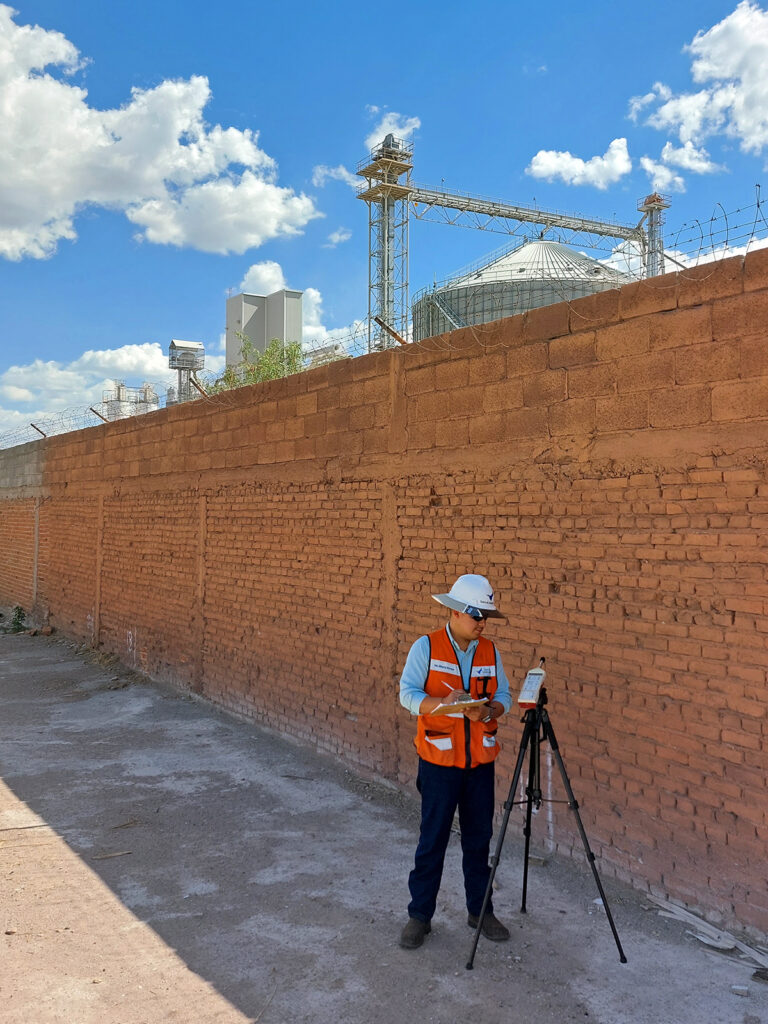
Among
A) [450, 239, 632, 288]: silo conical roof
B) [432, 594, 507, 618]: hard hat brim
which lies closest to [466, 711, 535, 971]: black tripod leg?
[432, 594, 507, 618]: hard hat brim

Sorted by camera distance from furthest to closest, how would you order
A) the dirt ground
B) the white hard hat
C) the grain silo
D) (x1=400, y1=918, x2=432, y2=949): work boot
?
the grain silo
(x1=400, y1=918, x2=432, y2=949): work boot
the white hard hat
the dirt ground

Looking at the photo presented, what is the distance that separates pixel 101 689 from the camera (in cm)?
1013

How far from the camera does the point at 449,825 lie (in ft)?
12.8

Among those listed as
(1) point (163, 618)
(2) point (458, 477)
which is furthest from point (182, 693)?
(2) point (458, 477)

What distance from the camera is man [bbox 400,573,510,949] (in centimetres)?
380

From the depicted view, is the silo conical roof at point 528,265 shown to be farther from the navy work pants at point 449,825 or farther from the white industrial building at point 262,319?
the white industrial building at point 262,319

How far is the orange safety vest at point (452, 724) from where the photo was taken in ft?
12.5

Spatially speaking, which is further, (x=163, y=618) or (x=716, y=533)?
(x=163, y=618)

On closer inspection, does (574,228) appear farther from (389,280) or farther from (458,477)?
(458,477)

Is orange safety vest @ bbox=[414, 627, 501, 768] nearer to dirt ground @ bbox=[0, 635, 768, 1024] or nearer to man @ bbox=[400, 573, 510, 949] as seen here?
man @ bbox=[400, 573, 510, 949]

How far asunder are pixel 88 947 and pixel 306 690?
3.45m

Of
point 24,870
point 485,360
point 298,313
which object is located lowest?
point 24,870

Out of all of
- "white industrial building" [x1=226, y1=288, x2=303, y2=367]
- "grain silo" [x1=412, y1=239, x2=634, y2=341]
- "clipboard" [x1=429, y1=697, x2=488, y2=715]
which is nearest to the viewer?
"clipboard" [x1=429, y1=697, x2=488, y2=715]

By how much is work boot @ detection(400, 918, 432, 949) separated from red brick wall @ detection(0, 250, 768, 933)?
125cm
